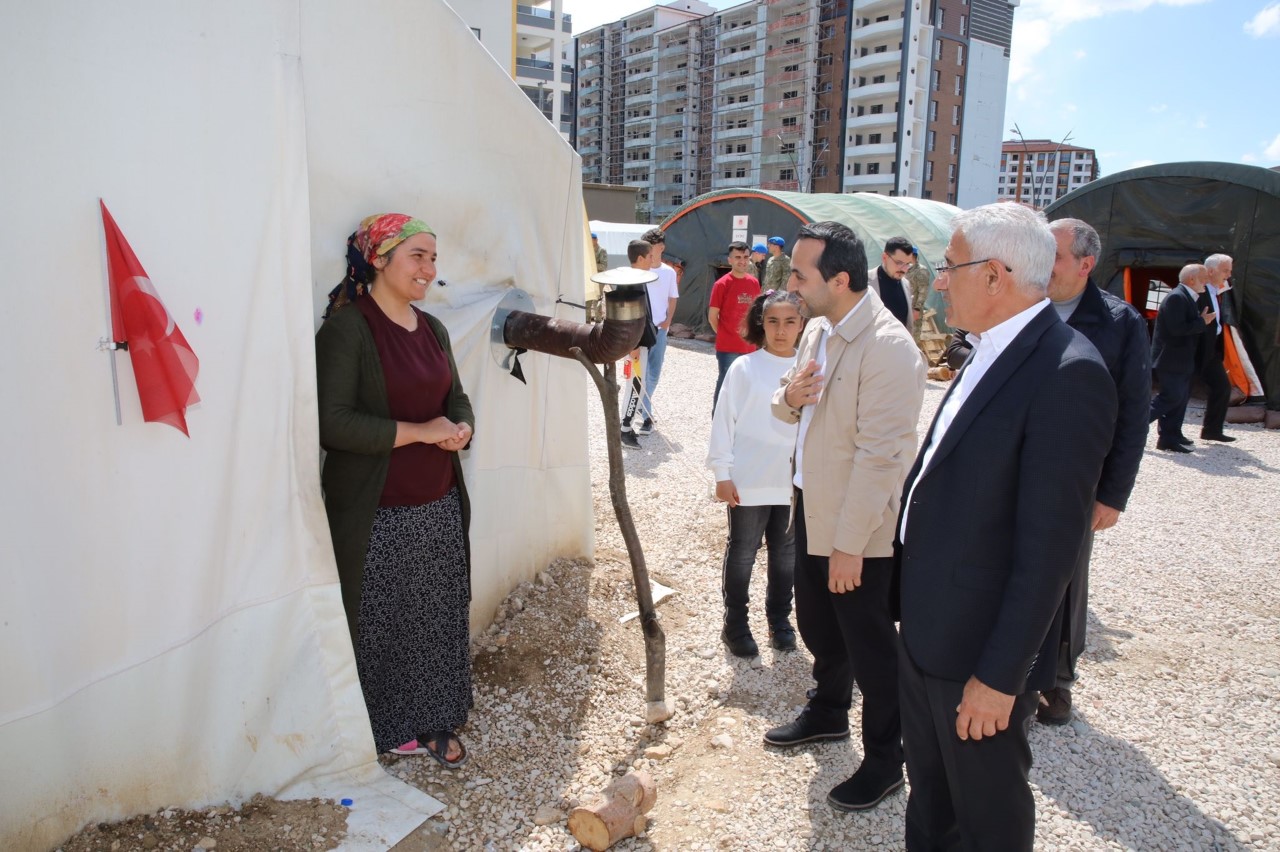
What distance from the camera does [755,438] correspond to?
390 cm

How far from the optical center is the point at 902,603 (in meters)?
2.14

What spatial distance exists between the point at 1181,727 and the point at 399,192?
4.05 m

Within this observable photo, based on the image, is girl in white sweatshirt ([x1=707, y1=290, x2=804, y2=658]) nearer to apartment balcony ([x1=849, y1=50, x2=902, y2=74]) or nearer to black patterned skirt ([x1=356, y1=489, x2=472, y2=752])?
black patterned skirt ([x1=356, y1=489, x2=472, y2=752])

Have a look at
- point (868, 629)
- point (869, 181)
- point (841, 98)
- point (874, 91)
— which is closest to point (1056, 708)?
point (868, 629)

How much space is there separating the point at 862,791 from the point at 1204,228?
11237 mm

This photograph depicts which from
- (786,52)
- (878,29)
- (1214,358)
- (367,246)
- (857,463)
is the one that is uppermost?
(878,29)

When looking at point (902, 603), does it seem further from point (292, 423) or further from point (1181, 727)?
point (1181, 727)

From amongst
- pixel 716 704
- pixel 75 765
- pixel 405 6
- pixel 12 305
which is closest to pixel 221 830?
pixel 75 765

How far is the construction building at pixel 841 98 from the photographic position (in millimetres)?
59344

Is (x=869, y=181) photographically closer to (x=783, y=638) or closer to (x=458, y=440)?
(x=783, y=638)

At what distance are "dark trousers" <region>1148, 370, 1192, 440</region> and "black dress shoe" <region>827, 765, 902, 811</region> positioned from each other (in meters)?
7.51

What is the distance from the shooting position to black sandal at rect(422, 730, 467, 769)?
3019mm

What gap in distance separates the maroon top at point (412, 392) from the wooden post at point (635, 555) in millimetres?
666

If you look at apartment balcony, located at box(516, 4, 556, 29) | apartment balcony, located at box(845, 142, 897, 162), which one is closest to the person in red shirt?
apartment balcony, located at box(516, 4, 556, 29)
